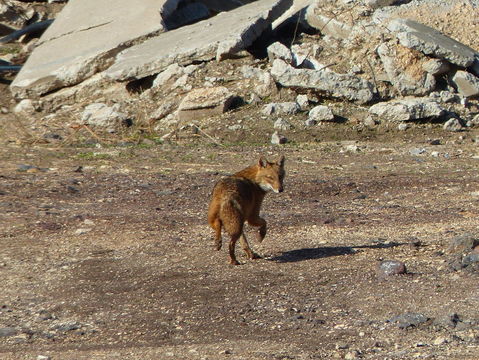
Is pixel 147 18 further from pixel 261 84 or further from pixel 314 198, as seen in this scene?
pixel 314 198

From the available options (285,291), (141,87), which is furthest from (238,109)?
(285,291)

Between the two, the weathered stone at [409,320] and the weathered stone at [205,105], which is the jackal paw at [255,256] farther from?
the weathered stone at [205,105]

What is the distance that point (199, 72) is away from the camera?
13586mm

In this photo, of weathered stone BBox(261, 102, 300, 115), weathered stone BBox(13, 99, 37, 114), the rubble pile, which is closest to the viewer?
weathered stone BBox(261, 102, 300, 115)

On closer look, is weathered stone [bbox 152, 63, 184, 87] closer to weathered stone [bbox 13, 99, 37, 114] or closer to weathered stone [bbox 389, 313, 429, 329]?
weathered stone [bbox 13, 99, 37, 114]

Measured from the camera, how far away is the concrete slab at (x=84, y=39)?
1410 centimetres

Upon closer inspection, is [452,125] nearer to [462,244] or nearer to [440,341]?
[462,244]

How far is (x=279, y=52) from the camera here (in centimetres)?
1369

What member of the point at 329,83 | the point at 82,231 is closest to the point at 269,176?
the point at 82,231

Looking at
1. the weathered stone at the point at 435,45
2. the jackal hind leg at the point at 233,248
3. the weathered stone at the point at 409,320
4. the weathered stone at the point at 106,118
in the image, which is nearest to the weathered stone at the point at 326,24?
the weathered stone at the point at 435,45

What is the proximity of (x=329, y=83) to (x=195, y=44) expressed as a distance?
2.05 m

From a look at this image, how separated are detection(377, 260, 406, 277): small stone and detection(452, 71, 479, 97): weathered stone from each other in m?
6.98

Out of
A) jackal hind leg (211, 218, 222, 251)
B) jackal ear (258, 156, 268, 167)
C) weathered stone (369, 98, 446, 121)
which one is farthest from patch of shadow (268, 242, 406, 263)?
weathered stone (369, 98, 446, 121)

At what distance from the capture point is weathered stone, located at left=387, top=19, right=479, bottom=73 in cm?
1320
